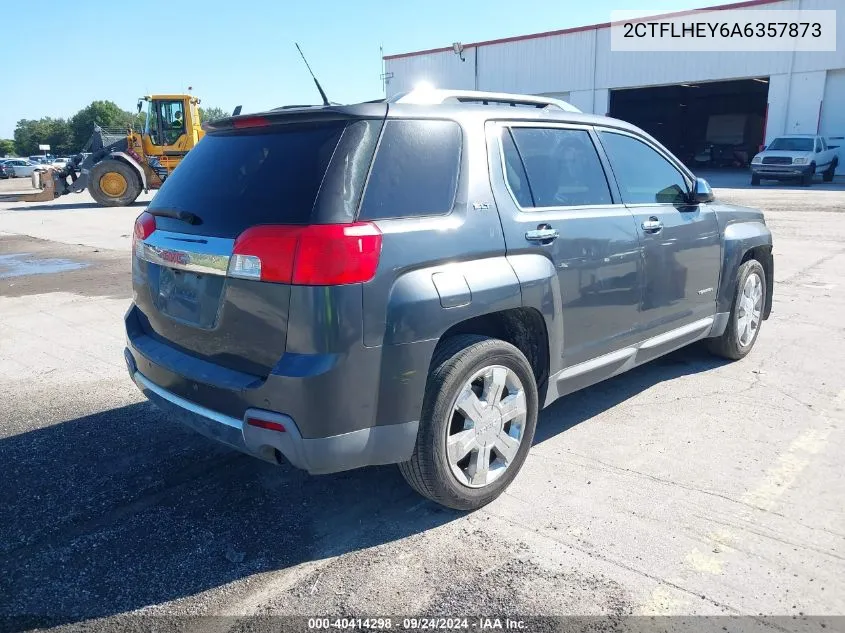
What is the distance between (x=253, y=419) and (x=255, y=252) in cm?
67

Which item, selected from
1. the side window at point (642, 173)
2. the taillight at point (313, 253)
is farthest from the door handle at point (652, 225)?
the taillight at point (313, 253)

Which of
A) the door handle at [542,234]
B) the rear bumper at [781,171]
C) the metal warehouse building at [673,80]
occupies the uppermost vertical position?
the metal warehouse building at [673,80]

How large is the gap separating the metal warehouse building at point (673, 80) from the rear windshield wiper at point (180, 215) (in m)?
19.8

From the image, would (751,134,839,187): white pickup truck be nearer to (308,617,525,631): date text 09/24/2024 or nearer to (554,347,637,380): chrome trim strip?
(554,347,637,380): chrome trim strip

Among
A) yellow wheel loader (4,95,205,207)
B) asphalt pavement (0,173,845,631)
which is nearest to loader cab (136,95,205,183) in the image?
yellow wheel loader (4,95,205,207)

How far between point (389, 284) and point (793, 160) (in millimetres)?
25898

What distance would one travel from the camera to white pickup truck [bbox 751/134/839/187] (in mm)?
24047

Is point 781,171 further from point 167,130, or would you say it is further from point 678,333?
point 678,333

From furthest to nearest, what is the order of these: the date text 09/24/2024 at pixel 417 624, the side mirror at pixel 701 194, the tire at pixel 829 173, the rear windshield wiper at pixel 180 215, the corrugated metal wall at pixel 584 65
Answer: the corrugated metal wall at pixel 584 65, the tire at pixel 829 173, the side mirror at pixel 701 194, the rear windshield wiper at pixel 180 215, the date text 09/24/2024 at pixel 417 624

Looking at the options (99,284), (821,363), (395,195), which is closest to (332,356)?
(395,195)

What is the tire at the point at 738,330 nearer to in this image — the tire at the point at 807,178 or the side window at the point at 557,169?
the side window at the point at 557,169

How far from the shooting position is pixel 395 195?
9.18 feet

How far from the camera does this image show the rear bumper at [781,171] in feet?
78.7

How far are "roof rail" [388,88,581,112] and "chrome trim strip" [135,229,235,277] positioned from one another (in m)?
1.02
